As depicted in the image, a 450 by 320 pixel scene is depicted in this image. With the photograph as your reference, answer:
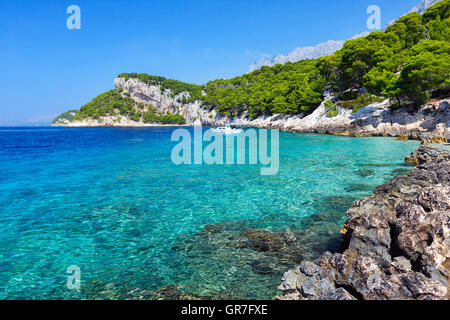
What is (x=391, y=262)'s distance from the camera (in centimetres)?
529

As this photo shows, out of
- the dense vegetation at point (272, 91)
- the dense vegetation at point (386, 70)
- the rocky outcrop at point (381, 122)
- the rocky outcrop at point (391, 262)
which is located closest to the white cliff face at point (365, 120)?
the rocky outcrop at point (381, 122)

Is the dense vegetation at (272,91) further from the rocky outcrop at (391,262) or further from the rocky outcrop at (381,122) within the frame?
the rocky outcrop at (391,262)

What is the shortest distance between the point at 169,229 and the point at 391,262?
7.09 metres

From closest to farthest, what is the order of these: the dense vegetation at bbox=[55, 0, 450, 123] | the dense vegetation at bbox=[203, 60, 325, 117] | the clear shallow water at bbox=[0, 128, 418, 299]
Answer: the clear shallow water at bbox=[0, 128, 418, 299]
the dense vegetation at bbox=[55, 0, 450, 123]
the dense vegetation at bbox=[203, 60, 325, 117]

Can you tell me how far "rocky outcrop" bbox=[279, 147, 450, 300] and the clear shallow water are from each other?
1.15 m

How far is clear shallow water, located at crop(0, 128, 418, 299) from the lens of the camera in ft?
21.1

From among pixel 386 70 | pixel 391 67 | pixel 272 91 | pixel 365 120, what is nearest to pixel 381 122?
pixel 365 120

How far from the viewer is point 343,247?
7773 mm

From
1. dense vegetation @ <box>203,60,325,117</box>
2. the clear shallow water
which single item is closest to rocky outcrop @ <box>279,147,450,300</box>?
the clear shallow water

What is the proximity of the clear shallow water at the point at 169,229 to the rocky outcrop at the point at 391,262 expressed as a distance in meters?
1.15

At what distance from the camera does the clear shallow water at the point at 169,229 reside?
643 centimetres

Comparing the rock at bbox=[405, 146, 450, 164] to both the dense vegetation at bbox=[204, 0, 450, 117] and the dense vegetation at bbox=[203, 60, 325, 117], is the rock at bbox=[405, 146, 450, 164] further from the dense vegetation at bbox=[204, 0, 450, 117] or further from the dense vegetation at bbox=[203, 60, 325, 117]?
the dense vegetation at bbox=[203, 60, 325, 117]

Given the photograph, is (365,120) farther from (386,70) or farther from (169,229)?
(169,229)

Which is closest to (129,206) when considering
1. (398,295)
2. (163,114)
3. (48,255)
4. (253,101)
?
(48,255)
